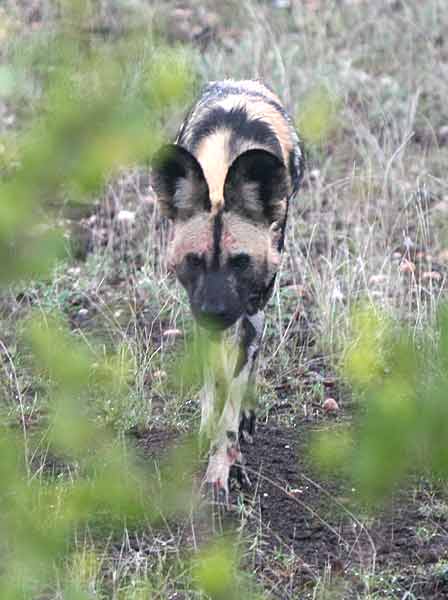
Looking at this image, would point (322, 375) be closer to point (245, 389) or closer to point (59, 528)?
point (245, 389)

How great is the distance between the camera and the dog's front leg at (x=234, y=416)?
4.29 meters

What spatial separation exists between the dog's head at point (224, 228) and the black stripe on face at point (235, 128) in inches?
13.6

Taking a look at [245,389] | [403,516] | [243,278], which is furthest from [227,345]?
[403,516]

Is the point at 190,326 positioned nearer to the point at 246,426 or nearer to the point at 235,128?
the point at 246,426

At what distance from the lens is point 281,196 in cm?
425

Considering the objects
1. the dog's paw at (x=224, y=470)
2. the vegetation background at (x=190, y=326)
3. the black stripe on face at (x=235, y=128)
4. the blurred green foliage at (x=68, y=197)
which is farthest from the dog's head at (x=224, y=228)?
the blurred green foliage at (x=68, y=197)

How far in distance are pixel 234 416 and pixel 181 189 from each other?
83 cm

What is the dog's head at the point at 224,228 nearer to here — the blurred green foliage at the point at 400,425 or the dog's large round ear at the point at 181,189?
the dog's large round ear at the point at 181,189

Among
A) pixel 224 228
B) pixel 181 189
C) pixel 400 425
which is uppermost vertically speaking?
pixel 181 189

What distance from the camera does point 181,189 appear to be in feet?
14.0

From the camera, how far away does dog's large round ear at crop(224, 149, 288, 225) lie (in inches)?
161

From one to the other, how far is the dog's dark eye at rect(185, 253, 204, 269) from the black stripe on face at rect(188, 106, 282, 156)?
0.49 meters

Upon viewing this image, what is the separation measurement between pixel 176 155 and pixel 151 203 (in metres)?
2.75

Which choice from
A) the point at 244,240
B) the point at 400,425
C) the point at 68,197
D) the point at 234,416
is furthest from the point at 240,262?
the point at 400,425
